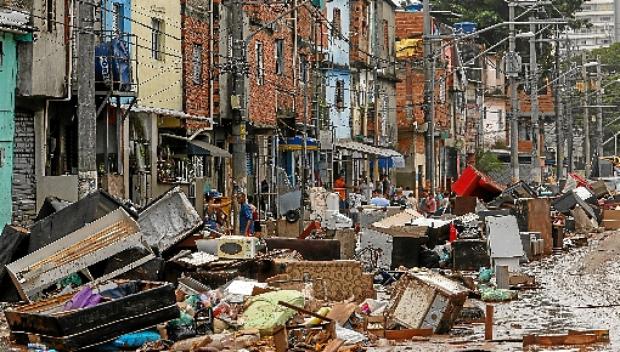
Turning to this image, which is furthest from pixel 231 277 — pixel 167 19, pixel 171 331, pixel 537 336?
pixel 167 19

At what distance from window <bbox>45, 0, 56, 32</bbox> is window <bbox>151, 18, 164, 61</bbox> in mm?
7378

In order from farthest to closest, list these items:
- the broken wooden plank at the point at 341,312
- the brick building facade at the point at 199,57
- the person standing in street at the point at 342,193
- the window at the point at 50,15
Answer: the person standing in street at the point at 342,193 → the brick building facade at the point at 199,57 → the window at the point at 50,15 → the broken wooden plank at the point at 341,312

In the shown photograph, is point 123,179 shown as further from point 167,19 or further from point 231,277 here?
point 231,277

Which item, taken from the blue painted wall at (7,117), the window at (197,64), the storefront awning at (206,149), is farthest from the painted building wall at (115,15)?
the window at (197,64)

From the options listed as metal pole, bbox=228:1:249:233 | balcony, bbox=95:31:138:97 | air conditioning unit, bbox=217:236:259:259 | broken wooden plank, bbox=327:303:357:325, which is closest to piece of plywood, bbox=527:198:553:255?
metal pole, bbox=228:1:249:233

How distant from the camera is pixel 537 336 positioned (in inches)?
732

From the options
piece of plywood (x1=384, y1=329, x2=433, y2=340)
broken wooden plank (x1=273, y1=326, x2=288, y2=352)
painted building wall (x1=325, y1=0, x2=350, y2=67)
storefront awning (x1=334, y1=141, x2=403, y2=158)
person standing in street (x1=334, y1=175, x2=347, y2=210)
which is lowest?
piece of plywood (x1=384, y1=329, x2=433, y2=340)

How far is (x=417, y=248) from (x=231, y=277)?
8.97 m

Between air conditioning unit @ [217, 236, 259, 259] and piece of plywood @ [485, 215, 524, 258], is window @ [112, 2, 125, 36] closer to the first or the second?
piece of plywood @ [485, 215, 524, 258]

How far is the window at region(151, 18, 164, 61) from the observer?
40.7 m

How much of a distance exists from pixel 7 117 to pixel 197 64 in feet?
43.2

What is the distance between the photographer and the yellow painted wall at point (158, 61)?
39.1 meters

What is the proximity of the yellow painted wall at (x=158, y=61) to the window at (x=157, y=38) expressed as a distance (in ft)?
0.39

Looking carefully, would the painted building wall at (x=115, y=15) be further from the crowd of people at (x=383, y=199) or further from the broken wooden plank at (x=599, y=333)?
the broken wooden plank at (x=599, y=333)
